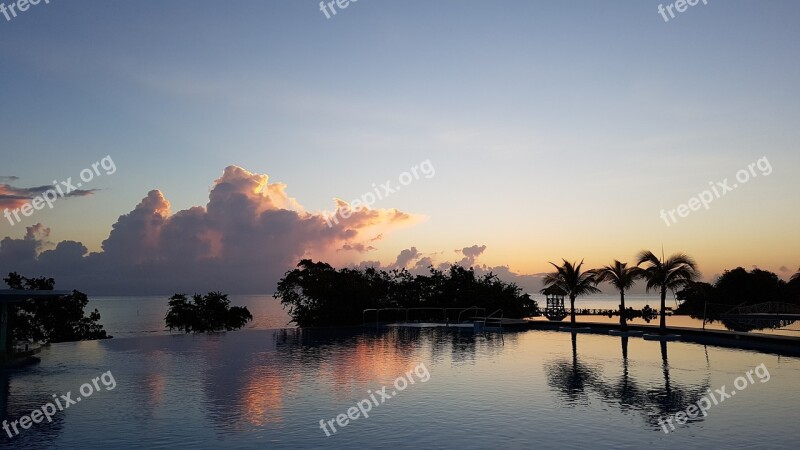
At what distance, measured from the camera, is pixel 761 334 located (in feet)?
78.2

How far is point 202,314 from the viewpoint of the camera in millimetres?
43094

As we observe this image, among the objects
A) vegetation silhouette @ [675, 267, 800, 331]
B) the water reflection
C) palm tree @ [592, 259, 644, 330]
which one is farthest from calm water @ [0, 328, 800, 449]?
vegetation silhouette @ [675, 267, 800, 331]

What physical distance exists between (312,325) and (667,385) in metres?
27.9

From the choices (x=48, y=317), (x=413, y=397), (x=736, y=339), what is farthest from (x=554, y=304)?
(x=48, y=317)

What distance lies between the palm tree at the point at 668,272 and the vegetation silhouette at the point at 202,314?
28.6 metres

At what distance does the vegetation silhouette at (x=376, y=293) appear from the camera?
128ft

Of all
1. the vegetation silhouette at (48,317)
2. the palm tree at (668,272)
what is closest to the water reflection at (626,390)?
the palm tree at (668,272)

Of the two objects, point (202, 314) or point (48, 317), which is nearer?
point (48, 317)

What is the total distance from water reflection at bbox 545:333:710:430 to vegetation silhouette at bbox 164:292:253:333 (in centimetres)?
3036

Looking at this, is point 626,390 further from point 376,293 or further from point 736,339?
point 376,293

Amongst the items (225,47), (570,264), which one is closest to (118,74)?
(225,47)

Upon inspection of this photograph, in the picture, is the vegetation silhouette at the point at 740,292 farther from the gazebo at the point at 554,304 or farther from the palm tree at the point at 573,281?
the palm tree at the point at 573,281

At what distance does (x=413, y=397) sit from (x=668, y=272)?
19.6 meters

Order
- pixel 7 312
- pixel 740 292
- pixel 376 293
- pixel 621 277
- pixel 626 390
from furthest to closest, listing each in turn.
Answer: pixel 740 292, pixel 376 293, pixel 621 277, pixel 7 312, pixel 626 390
